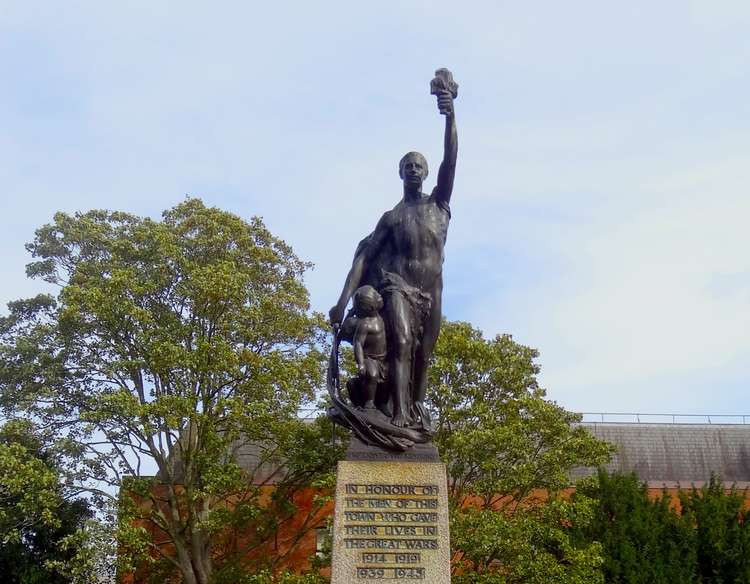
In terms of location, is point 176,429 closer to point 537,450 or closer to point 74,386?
point 74,386

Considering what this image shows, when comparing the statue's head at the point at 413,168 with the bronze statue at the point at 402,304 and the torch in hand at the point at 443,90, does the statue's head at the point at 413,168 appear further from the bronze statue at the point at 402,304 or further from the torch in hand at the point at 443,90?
the torch in hand at the point at 443,90

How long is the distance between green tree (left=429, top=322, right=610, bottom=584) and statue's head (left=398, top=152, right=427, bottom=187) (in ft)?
31.0

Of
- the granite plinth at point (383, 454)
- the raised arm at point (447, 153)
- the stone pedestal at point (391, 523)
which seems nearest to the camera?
the stone pedestal at point (391, 523)

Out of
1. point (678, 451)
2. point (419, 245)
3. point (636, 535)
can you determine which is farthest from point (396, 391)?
point (678, 451)

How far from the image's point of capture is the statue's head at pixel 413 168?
9375mm

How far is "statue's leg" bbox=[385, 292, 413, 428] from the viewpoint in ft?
28.5

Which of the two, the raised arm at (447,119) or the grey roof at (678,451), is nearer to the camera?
the raised arm at (447,119)

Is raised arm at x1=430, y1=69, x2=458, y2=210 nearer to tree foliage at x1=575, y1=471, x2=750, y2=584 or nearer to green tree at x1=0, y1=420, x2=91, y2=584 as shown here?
green tree at x1=0, y1=420, x2=91, y2=584

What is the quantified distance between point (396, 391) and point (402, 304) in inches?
33.8

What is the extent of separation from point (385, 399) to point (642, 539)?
43.5 ft

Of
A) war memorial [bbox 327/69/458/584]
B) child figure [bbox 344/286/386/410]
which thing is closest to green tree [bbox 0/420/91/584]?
war memorial [bbox 327/69/458/584]

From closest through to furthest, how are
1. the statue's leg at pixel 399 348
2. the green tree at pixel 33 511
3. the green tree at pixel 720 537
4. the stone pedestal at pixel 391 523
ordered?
1. the stone pedestal at pixel 391 523
2. the statue's leg at pixel 399 348
3. the green tree at pixel 33 511
4. the green tree at pixel 720 537

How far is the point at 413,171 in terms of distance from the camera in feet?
30.8

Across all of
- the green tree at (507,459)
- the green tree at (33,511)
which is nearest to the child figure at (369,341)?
the green tree at (507,459)
